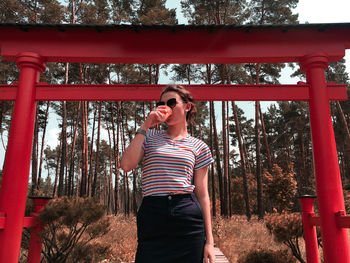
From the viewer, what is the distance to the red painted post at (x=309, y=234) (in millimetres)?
A: 4438

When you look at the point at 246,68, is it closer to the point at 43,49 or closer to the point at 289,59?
the point at 289,59

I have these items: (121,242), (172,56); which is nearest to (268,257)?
(172,56)

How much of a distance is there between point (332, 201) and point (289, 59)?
2.16m

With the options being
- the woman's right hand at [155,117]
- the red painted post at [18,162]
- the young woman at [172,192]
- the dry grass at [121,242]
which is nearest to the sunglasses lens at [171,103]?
the young woman at [172,192]

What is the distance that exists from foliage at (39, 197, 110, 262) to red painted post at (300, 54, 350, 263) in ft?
12.0

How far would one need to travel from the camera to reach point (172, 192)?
140 centimetres

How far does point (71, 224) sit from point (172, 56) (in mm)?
3328

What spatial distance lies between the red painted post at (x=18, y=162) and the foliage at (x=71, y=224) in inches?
27.7

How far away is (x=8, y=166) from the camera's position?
11.8 feet

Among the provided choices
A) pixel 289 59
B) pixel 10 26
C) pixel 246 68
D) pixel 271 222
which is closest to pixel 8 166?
pixel 10 26

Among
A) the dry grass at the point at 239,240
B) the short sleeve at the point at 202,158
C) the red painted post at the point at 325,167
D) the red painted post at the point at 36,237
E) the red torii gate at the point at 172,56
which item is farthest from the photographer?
the dry grass at the point at 239,240

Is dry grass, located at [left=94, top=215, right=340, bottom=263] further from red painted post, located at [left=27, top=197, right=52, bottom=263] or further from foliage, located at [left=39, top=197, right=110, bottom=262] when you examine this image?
red painted post, located at [left=27, top=197, right=52, bottom=263]

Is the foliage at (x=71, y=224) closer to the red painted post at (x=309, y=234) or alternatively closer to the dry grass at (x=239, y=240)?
the dry grass at (x=239, y=240)

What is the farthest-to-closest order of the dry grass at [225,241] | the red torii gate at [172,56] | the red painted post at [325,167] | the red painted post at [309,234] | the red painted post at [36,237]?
the dry grass at [225,241] → the red painted post at [309,234] → the red painted post at [36,237] → the red torii gate at [172,56] → the red painted post at [325,167]
